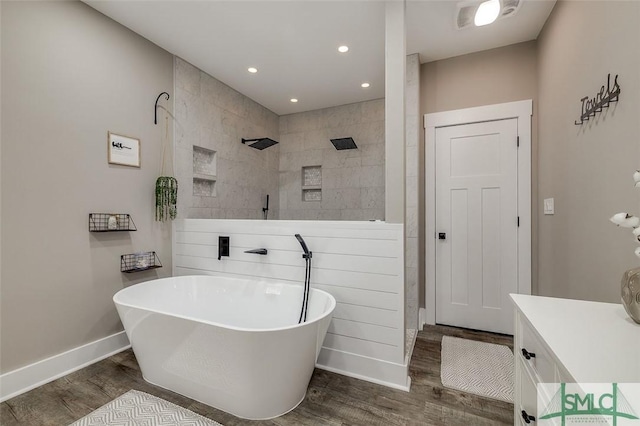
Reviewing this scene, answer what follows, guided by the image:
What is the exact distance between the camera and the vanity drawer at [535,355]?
36.0 inches

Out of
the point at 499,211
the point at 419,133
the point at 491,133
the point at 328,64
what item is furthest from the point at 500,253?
the point at 328,64

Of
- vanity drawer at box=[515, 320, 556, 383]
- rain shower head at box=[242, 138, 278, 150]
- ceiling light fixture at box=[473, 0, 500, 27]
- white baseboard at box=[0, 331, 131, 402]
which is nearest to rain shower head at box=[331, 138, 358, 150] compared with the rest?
rain shower head at box=[242, 138, 278, 150]

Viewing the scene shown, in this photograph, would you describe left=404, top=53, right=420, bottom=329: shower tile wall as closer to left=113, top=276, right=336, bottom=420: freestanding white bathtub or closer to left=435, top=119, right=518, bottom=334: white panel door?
left=435, top=119, right=518, bottom=334: white panel door

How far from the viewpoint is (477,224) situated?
2.84 metres

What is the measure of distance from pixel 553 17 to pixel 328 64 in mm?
1933

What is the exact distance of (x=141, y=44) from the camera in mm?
2617

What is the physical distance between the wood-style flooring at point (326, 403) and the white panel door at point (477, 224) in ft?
3.22

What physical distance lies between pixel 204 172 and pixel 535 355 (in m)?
3.33

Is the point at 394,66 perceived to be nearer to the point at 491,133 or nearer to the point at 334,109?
the point at 491,133

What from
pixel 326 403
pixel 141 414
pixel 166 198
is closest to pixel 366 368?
pixel 326 403

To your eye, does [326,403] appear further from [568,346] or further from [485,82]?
[485,82]

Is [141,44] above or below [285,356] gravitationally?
above

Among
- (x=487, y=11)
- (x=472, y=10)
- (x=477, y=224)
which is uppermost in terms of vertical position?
(x=472, y=10)

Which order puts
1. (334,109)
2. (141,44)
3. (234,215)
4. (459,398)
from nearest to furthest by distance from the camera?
(459,398) → (141,44) → (234,215) → (334,109)
